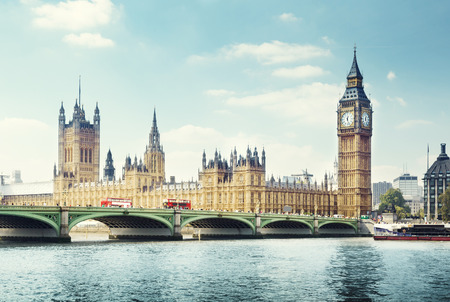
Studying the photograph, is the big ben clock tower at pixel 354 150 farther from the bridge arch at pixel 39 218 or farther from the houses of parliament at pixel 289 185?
the bridge arch at pixel 39 218

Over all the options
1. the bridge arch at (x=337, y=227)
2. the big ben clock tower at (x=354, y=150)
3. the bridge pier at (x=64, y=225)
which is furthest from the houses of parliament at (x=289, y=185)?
the bridge pier at (x=64, y=225)

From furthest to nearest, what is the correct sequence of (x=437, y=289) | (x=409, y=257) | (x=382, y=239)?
(x=382, y=239) → (x=409, y=257) → (x=437, y=289)

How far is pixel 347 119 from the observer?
614ft

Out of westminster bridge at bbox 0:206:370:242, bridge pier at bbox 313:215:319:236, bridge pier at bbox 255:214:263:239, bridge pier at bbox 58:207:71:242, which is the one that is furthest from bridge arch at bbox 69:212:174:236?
bridge pier at bbox 313:215:319:236

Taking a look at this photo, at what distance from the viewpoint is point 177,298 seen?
48.6 meters

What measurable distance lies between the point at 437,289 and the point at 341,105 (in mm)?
138055

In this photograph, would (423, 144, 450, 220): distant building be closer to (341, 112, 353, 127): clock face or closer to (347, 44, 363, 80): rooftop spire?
(341, 112, 353, 127): clock face

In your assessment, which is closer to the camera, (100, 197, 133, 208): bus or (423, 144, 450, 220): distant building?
(100, 197, 133, 208): bus

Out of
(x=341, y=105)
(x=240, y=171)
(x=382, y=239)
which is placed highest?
(x=341, y=105)

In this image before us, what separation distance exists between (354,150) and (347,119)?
8.61m

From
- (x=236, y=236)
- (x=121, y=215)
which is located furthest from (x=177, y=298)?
(x=236, y=236)

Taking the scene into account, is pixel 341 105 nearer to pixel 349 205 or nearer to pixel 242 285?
pixel 349 205

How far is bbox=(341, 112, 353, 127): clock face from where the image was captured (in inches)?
7336

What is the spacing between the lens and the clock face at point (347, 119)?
611 feet
